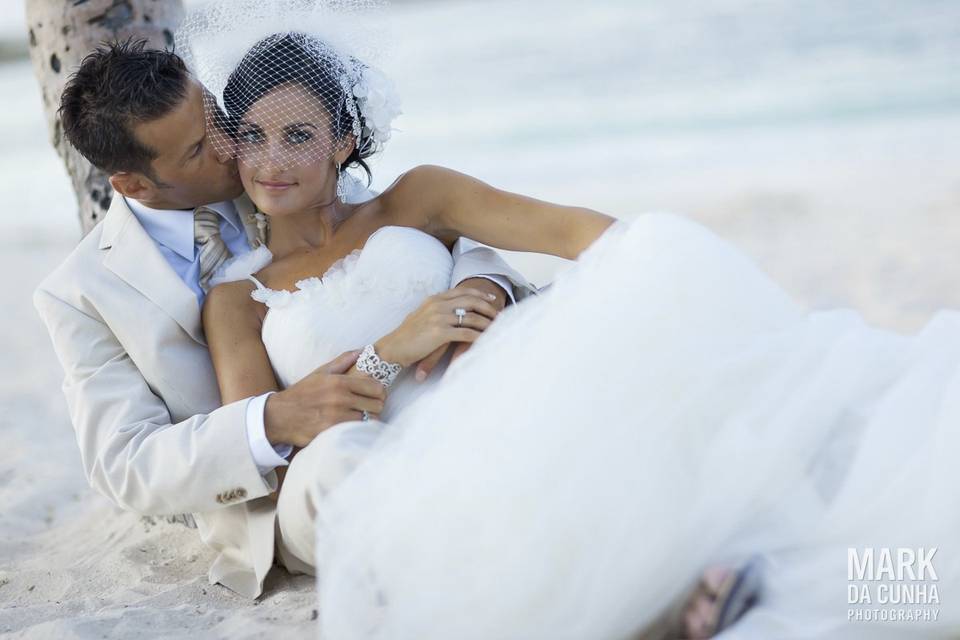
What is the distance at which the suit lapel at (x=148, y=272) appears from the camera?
3387 mm

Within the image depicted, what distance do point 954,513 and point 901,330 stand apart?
13.2 feet

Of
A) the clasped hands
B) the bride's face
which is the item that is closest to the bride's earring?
the bride's face

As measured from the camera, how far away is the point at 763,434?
2.42m

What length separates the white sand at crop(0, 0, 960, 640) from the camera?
11.6ft

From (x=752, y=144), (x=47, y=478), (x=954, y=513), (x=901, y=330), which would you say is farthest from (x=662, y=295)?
(x=752, y=144)

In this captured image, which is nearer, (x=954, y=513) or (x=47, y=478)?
(x=954, y=513)

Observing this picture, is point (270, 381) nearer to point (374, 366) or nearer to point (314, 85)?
point (374, 366)

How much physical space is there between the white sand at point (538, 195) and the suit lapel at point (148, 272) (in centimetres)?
87

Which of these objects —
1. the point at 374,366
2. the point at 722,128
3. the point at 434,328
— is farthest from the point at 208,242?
the point at 722,128

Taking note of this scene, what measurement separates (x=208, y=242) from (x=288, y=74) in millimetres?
631

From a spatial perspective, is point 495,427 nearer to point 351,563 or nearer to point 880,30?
point 351,563

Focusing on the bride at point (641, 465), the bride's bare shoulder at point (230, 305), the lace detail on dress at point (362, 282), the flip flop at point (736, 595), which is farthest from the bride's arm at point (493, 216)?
the flip flop at point (736, 595)

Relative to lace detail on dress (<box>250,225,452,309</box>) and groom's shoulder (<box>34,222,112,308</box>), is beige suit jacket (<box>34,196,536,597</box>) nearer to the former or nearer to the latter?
groom's shoulder (<box>34,222,112,308</box>)

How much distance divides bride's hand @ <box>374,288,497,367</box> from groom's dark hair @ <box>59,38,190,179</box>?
1.01m
